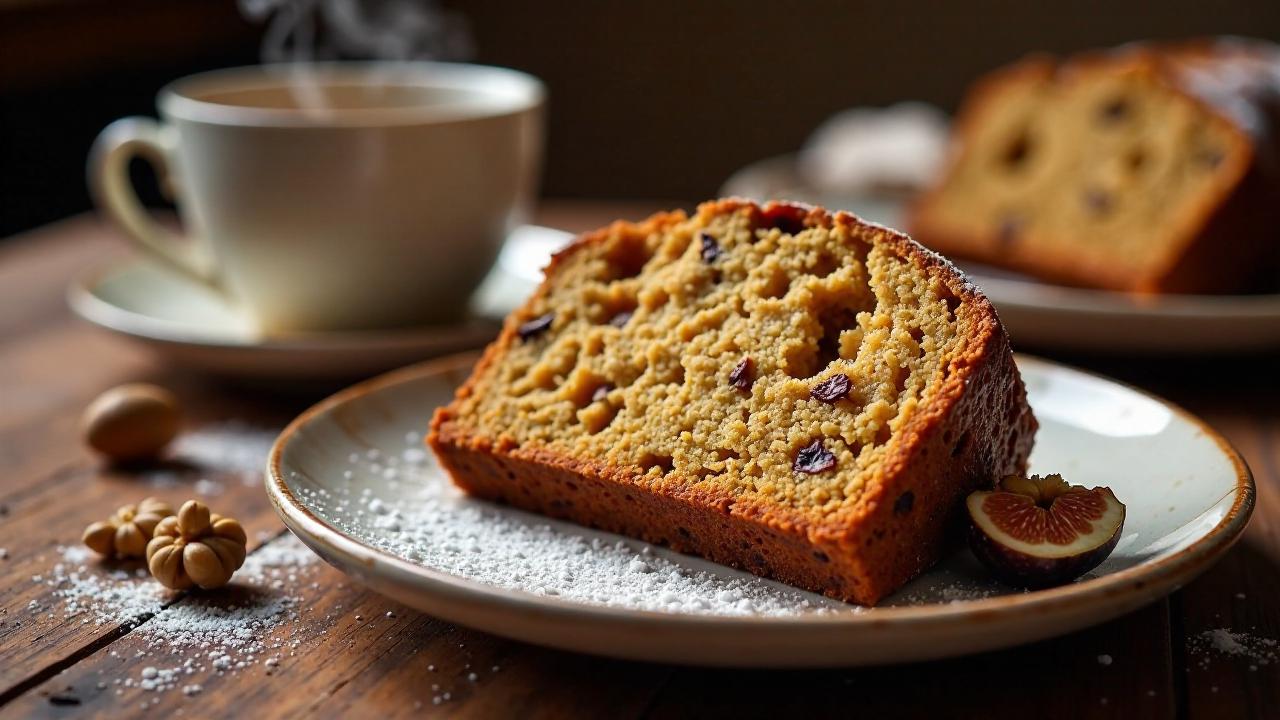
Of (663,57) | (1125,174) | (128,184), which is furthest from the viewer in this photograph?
(663,57)

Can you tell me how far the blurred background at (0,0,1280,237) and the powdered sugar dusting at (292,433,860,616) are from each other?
330 cm

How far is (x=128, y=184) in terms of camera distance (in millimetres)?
2369

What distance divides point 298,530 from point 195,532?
0.24 metres

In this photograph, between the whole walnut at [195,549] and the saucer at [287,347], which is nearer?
the whole walnut at [195,549]

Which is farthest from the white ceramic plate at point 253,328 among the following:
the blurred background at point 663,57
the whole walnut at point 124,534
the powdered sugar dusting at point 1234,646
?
the blurred background at point 663,57

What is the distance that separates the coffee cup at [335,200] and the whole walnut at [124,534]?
756mm

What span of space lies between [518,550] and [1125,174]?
1.91m

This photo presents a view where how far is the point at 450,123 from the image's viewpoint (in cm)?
218

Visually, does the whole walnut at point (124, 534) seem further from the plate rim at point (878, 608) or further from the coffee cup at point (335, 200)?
the coffee cup at point (335, 200)

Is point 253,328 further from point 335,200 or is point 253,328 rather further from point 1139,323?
point 1139,323

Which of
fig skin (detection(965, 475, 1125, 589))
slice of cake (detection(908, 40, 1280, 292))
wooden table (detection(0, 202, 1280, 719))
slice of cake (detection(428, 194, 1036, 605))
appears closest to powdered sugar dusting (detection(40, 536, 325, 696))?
wooden table (detection(0, 202, 1280, 719))

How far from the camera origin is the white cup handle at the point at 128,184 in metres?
2.33

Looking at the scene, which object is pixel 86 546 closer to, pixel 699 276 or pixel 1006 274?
pixel 699 276

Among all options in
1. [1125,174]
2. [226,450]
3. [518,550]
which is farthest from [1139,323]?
[226,450]
